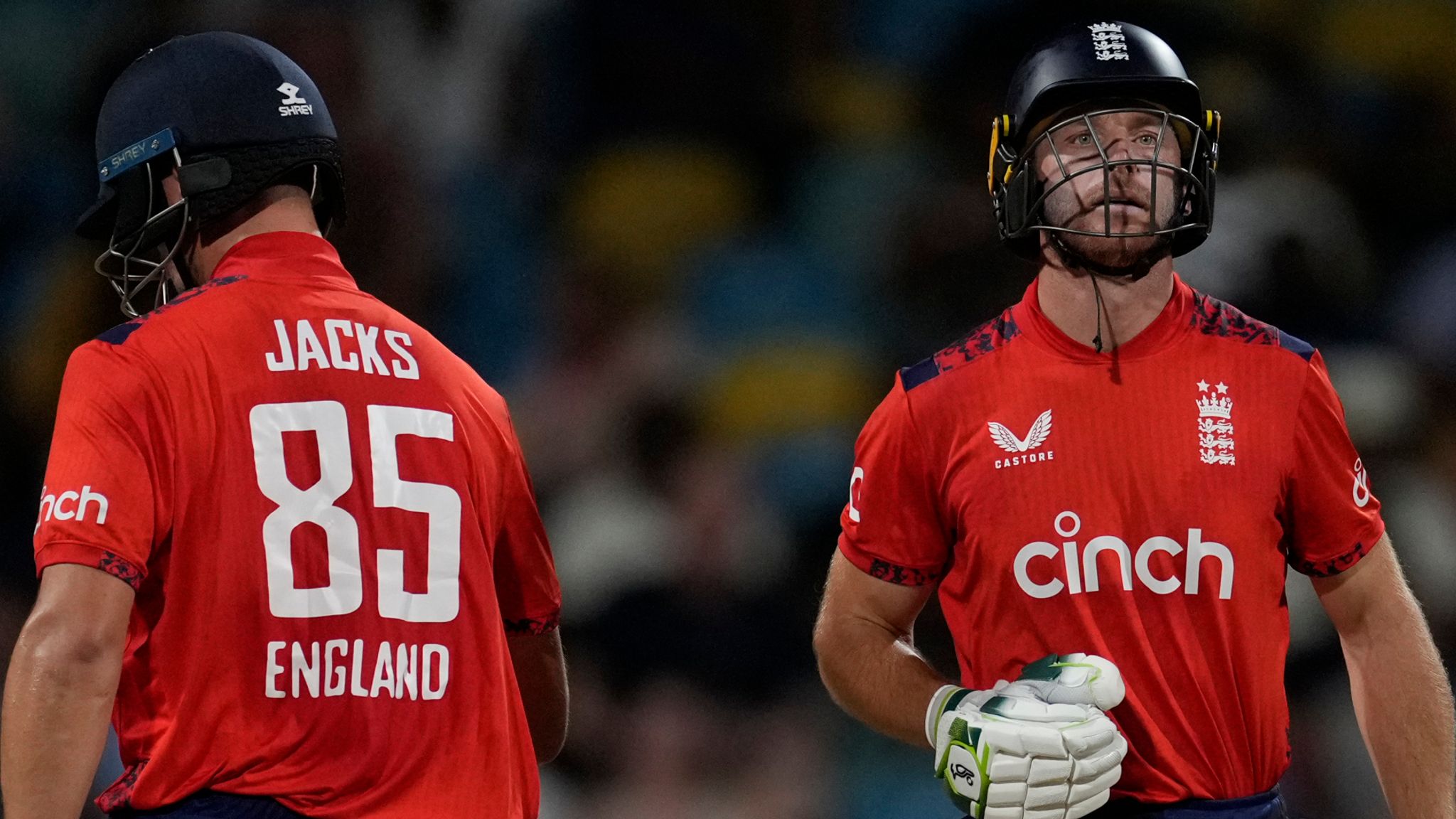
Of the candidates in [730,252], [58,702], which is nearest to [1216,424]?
[58,702]

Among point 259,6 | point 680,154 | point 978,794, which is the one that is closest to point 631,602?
point 680,154

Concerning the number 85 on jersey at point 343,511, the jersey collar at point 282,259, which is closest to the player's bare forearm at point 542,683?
the number 85 on jersey at point 343,511

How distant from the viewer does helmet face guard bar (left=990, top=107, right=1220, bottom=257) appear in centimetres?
296

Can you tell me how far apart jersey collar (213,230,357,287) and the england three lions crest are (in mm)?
1513

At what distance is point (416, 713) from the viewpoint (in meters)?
2.52

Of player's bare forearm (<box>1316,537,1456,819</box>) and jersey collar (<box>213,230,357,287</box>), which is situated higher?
jersey collar (<box>213,230,357,287</box>)

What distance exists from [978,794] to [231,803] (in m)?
1.18

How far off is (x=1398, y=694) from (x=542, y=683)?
61.1 inches

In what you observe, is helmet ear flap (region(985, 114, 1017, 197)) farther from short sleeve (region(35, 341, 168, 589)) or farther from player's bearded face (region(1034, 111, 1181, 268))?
short sleeve (region(35, 341, 168, 589))

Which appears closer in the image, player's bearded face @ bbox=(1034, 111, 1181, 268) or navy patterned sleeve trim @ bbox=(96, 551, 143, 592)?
navy patterned sleeve trim @ bbox=(96, 551, 143, 592)

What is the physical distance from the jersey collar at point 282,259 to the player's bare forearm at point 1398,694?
6.14ft

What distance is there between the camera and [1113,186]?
300 centimetres

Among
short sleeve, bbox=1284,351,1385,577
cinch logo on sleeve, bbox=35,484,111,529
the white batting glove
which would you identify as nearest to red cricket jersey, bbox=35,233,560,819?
cinch logo on sleeve, bbox=35,484,111,529

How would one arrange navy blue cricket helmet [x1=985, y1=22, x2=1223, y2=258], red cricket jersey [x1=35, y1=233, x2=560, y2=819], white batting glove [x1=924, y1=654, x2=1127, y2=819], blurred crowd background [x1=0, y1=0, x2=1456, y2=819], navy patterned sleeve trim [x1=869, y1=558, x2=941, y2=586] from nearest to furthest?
red cricket jersey [x1=35, y1=233, x2=560, y2=819]
white batting glove [x1=924, y1=654, x2=1127, y2=819]
navy blue cricket helmet [x1=985, y1=22, x2=1223, y2=258]
navy patterned sleeve trim [x1=869, y1=558, x2=941, y2=586]
blurred crowd background [x1=0, y1=0, x2=1456, y2=819]
